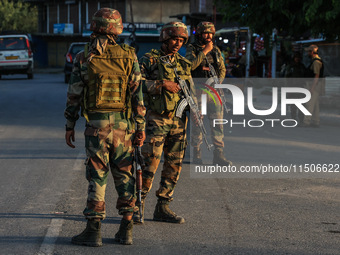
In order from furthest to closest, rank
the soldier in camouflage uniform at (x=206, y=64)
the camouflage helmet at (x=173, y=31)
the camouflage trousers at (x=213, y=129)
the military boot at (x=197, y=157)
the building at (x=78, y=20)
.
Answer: the building at (x=78, y=20) → the military boot at (x=197, y=157) → the camouflage trousers at (x=213, y=129) → the soldier in camouflage uniform at (x=206, y=64) → the camouflage helmet at (x=173, y=31)

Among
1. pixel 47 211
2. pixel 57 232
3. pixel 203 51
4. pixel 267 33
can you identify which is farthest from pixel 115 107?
pixel 267 33

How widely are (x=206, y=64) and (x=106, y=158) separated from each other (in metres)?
4.10

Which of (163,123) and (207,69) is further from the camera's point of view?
(207,69)

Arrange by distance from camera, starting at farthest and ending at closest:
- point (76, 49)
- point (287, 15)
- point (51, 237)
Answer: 1. point (76, 49)
2. point (287, 15)
3. point (51, 237)

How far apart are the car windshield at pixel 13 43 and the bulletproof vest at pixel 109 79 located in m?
33.5

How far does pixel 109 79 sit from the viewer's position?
5.68 m

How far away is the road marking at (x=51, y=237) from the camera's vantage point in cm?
566

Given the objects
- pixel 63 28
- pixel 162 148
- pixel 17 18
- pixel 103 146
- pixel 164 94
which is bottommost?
pixel 162 148

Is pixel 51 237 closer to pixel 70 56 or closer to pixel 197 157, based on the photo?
pixel 197 157

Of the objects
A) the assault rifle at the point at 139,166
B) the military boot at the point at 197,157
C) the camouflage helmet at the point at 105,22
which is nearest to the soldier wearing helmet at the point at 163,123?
the assault rifle at the point at 139,166

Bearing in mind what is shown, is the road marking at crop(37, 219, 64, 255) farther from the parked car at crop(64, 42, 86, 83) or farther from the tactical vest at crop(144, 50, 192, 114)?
the parked car at crop(64, 42, 86, 83)

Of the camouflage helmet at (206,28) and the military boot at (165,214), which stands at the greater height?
the camouflage helmet at (206,28)

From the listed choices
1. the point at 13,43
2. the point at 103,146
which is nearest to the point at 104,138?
the point at 103,146

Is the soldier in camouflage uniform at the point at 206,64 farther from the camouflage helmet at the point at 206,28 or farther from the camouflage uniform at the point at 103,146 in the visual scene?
the camouflage uniform at the point at 103,146
